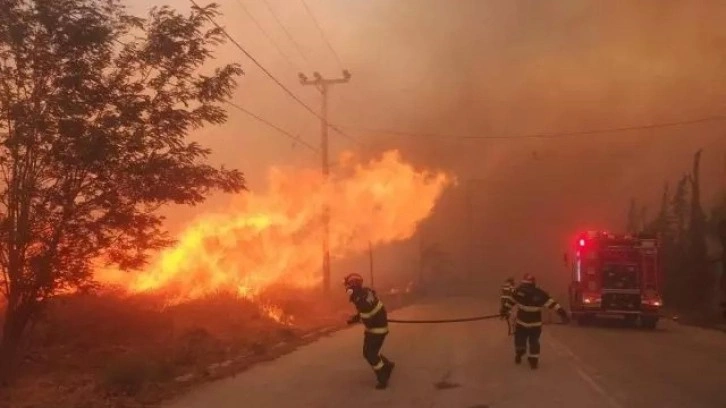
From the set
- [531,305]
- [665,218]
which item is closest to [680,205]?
[665,218]

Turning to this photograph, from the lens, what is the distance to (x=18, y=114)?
10.3 metres

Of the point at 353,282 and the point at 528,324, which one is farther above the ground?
the point at 353,282

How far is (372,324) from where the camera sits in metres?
10.7

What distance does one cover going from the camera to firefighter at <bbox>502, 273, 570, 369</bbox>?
12.6 m

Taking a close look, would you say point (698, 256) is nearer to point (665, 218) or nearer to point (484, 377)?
point (665, 218)

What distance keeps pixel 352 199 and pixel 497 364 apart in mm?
21474

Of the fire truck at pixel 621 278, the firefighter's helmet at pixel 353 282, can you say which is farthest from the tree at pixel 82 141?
the fire truck at pixel 621 278

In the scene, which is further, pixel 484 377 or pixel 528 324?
pixel 528 324

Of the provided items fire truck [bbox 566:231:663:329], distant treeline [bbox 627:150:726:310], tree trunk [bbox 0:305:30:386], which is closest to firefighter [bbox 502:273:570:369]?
tree trunk [bbox 0:305:30:386]

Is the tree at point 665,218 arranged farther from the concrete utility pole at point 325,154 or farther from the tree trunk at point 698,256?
the concrete utility pole at point 325,154

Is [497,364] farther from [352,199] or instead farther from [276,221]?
[352,199]

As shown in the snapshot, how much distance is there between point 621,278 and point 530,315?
11.9m

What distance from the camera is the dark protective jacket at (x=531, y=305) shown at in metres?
12.6

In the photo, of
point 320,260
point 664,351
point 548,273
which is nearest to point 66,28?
point 664,351
